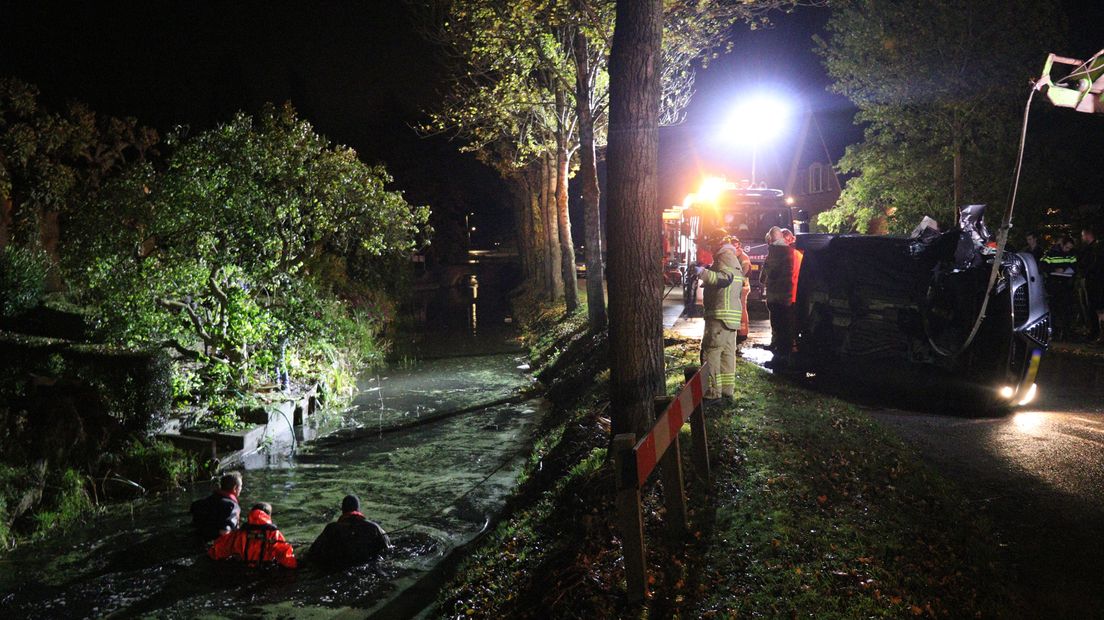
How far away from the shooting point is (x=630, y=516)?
194 inches

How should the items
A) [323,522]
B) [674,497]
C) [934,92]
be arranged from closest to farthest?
[674,497], [323,522], [934,92]

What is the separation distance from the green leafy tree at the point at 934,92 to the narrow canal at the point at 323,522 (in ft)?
35.7

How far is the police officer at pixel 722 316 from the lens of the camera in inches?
385

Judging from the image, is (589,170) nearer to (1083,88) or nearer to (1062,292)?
(1062,292)

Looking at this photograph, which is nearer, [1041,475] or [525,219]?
[1041,475]

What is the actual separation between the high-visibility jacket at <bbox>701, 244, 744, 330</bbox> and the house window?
37870mm

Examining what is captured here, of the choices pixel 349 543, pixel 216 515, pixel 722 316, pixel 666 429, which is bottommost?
pixel 349 543

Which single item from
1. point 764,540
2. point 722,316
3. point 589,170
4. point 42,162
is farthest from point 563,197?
point 764,540

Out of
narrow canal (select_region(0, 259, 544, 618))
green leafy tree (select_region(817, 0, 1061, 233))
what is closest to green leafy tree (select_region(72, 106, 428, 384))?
narrow canal (select_region(0, 259, 544, 618))

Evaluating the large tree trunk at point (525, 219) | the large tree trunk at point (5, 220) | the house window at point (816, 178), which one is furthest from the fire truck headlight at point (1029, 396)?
the house window at point (816, 178)

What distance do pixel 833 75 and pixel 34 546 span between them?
2137 cm

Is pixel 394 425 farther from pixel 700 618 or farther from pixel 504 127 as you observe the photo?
pixel 504 127

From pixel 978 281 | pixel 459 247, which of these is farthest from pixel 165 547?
pixel 459 247

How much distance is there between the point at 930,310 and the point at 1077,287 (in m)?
6.65
